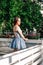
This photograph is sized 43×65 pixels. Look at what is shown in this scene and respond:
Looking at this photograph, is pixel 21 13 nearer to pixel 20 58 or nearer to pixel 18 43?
pixel 18 43

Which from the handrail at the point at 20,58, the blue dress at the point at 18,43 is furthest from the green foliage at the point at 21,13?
the handrail at the point at 20,58

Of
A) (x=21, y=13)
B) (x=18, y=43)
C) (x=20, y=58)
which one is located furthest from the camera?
(x=21, y=13)

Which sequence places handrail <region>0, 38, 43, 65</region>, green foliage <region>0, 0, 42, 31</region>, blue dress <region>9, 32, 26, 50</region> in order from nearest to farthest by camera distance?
handrail <region>0, 38, 43, 65</region>, blue dress <region>9, 32, 26, 50</region>, green foliage <region>0, 0, 42, 31</region>

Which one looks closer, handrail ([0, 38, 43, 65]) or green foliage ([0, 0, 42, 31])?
handrail ([0, 38, 43, 65])

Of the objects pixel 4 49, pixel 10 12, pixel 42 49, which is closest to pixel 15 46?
pixel 42 49

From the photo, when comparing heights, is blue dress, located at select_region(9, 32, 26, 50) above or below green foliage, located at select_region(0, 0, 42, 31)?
below

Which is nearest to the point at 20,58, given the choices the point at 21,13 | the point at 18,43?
the point at 18,43

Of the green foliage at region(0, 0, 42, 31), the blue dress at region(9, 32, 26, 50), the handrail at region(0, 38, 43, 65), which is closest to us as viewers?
the handrail at region(0, 38, 43, 65)

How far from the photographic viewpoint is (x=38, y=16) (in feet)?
185

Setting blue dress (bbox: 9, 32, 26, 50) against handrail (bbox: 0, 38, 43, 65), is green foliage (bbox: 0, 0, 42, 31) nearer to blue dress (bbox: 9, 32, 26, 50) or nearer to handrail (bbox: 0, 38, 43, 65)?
blue dress (bbox: 9, 32, 26, 50)

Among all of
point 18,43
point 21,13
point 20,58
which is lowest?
point 20,58

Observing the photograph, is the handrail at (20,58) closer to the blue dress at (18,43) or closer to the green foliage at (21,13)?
the blue dress at (18,43)

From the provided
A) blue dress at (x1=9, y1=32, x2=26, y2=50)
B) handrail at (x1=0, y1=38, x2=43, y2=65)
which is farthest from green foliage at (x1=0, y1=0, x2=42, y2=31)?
handrail at (x1=0, y1=38, x2=43, y2=65)

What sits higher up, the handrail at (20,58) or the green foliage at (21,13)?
the green foliage at (21,13)
